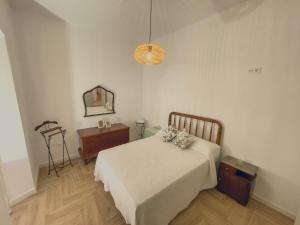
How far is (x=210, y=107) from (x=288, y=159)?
4.03 ft

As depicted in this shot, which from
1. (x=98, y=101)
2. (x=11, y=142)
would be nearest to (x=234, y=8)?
(x=98, y=101)

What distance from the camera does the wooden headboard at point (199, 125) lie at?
95.7 inches

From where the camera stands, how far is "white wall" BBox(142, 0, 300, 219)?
5.59 ft

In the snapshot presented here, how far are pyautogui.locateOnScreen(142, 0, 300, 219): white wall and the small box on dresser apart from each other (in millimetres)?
197

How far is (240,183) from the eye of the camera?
6.41 feet

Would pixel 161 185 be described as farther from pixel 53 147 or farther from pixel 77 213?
pixel 53 147

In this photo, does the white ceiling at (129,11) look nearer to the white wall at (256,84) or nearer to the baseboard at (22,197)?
the white wall at (256,84)

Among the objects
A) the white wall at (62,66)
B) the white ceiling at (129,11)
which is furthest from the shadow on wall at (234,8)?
the white wall at (62,66)

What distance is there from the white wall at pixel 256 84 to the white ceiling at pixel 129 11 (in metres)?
0.19

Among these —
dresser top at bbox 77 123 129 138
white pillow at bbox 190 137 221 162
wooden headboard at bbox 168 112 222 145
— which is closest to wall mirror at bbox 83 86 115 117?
dresser top at bbox 77 123 129 138

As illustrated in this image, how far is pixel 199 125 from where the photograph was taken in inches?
107

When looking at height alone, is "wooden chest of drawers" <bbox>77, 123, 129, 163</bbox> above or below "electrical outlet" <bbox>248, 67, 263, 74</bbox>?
below

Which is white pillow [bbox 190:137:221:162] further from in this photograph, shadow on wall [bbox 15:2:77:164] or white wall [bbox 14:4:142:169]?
shadow on wall [bbox 15:2:77:164]

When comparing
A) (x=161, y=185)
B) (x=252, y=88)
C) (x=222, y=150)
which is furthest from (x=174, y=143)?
(x=252, y=88)
